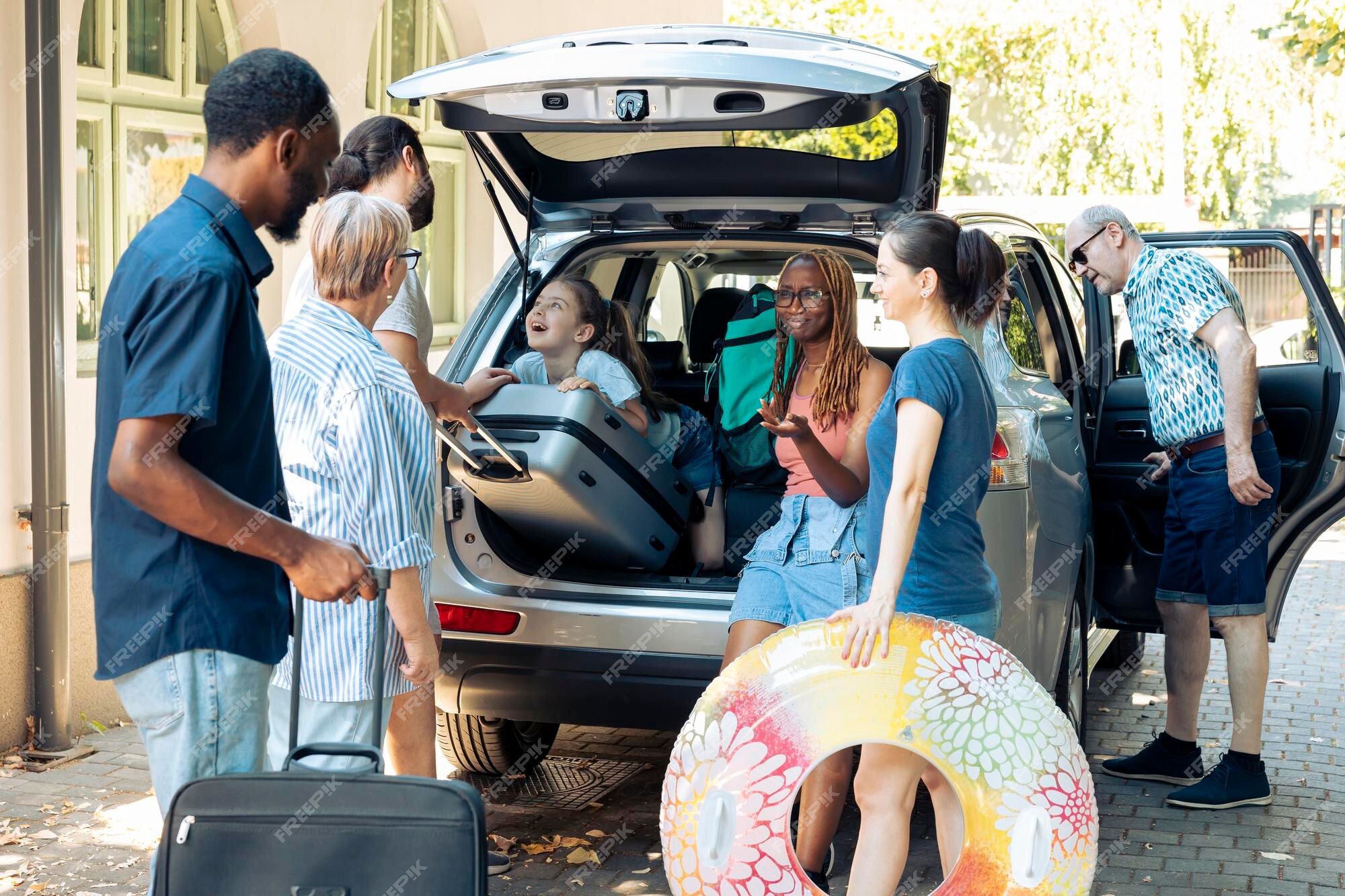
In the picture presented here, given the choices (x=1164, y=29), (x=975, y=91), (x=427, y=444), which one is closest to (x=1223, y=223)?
(x=1164, y=29)

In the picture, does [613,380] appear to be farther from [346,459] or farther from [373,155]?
[346,459]

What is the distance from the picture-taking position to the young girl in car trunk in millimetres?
4840

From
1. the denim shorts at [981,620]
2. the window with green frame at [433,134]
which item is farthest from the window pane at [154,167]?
the denim shorts at [981,620]

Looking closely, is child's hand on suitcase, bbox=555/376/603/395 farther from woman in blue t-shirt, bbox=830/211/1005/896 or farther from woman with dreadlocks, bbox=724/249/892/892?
Result: woman in blue t-shirt, bbox=830/211/1005/896

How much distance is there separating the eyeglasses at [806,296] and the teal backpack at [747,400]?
675 millimetres

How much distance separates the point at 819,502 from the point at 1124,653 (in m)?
3.86

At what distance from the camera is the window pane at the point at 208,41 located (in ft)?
23.5

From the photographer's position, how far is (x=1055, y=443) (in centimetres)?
483

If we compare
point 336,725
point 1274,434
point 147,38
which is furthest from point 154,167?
point 1274,434

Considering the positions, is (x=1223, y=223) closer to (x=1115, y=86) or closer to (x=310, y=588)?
(x=1115, y=86)

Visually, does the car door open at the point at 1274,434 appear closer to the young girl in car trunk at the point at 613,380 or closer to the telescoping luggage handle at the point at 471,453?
the young girl in car trunk at the point at 613,380

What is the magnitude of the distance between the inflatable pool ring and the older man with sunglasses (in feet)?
7.09

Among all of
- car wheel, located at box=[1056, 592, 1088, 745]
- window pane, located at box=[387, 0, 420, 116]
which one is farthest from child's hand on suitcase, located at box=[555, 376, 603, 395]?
window pane, located at box=[387, 0, 420, 116]

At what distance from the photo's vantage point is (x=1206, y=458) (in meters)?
5.16
